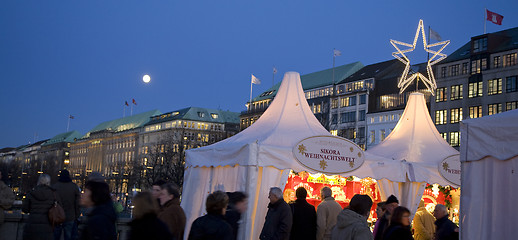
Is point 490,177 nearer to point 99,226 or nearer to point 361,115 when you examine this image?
point 99,226

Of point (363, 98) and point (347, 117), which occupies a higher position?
point (363, 98)

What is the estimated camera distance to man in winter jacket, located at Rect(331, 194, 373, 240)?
786 centimetres

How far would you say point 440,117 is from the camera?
7075cm

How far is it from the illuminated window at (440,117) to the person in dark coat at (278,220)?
208 ft

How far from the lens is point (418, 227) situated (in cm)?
Result: 1205

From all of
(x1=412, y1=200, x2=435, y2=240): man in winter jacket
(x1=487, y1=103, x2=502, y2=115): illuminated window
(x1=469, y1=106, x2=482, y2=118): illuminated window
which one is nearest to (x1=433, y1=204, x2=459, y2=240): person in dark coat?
(x1=412, y1=200, x2=435, y2=240): man in winter jacket

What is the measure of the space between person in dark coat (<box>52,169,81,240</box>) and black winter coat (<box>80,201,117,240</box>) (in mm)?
5516

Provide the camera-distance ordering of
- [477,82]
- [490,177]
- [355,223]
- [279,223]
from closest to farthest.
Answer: [355,223]
[490,177]
[279,223]
[477,82]

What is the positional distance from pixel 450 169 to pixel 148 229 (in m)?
12.5

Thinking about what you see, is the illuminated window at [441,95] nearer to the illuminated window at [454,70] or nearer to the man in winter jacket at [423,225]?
the illuminated window at [454,70]

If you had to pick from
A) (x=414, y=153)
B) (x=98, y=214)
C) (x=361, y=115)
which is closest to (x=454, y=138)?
(x=361, y=115)

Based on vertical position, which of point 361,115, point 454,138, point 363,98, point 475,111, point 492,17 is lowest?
point 454,138

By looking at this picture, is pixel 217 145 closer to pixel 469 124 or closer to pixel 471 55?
pixel 469 124

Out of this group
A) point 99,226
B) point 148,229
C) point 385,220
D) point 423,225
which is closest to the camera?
point 148,229
